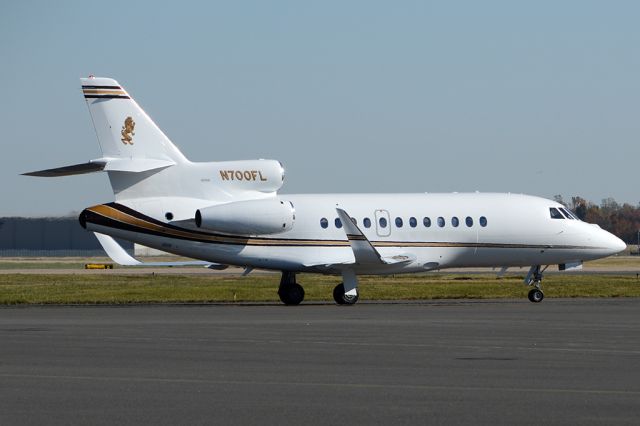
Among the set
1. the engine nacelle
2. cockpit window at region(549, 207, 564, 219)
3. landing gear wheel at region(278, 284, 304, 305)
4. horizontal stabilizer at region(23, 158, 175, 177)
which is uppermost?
horizontal stabilizer at region(23, 158, 175, 177)

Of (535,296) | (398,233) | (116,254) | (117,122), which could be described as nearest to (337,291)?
(398,233)

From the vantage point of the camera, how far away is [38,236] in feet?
473

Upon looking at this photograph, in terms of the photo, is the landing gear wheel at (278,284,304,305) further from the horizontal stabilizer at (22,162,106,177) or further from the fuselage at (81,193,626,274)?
the horizontal stabilizer at (22,162,106,177)

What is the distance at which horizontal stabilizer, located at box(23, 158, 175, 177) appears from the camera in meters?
35.7

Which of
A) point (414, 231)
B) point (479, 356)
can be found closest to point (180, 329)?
point (479, 356)

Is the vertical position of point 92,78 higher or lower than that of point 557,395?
higher

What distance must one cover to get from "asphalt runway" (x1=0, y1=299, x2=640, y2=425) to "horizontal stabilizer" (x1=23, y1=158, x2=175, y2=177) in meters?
6.21

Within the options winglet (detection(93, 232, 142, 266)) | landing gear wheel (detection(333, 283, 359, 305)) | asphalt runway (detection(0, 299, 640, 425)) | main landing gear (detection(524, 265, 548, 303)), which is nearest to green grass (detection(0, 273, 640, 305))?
winglet (detection(93, 232, 142, 266))

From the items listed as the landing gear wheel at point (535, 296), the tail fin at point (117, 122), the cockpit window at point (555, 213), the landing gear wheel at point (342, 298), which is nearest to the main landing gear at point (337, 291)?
the landing gear wheel at point (342, 298)

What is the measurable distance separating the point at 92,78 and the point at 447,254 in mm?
12224

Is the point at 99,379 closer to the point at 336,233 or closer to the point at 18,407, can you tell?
the point at 18,407

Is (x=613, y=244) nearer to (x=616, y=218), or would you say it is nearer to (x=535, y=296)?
(x=535, y=296)

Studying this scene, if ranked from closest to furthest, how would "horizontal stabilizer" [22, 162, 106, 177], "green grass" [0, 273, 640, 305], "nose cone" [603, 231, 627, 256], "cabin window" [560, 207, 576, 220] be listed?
"horizontal stabilizer" [22, 162, 106, 177], "cabin window" [560, 207, 576, 220], "nose cone" [603, 231, 627, 256], "green grass" [0, 273, 640, 305]

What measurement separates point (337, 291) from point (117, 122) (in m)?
8.41
